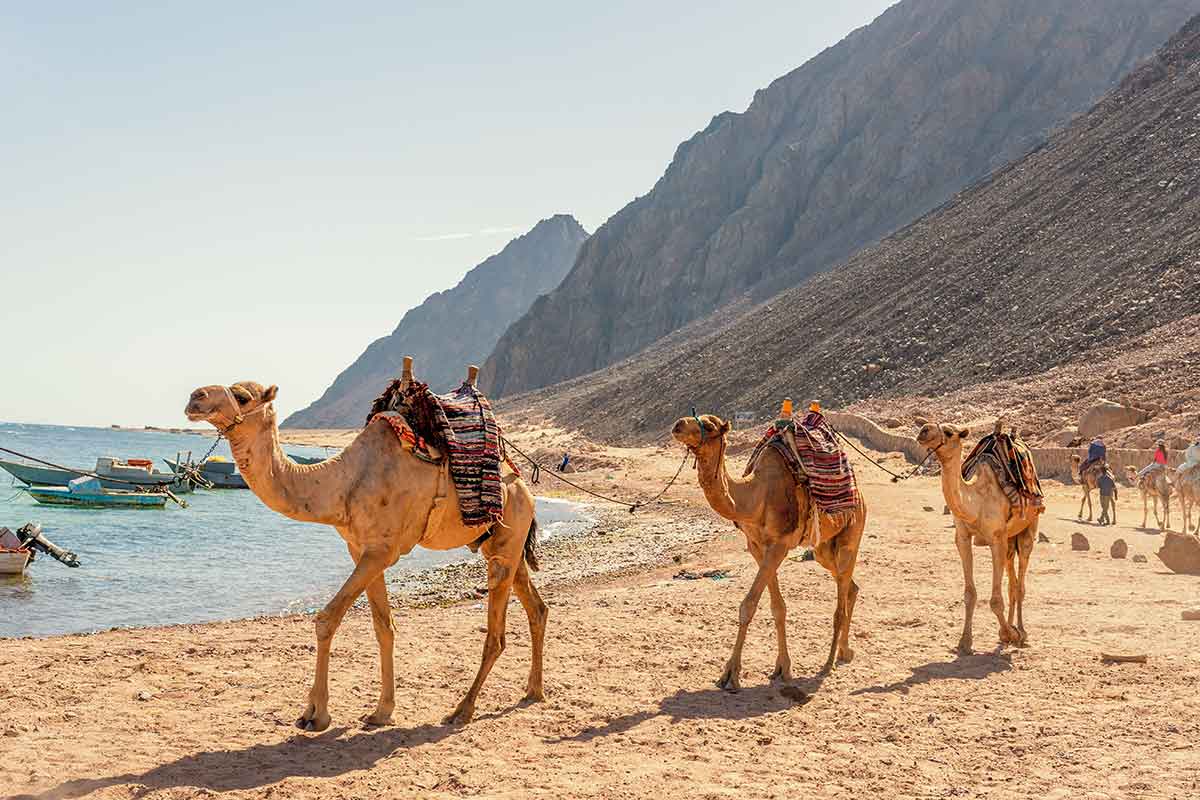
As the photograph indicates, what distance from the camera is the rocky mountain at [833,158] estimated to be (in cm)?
11269

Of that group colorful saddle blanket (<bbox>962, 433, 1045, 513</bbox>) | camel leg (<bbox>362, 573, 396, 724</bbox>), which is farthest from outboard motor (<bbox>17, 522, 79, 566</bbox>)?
colorful saddle blanket (<bbox>962, 433, 1045, 513</bbox>)

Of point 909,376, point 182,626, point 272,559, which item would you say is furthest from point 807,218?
point 182,626

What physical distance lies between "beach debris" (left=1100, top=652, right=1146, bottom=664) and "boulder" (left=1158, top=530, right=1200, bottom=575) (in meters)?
6.65

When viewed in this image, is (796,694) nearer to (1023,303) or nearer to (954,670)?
(954,670)

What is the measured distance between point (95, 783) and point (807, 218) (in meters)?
126

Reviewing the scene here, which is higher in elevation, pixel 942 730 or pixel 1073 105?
pixel 1073 105

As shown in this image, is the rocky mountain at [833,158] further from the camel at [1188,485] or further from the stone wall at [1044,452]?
the camel at [1188,485]

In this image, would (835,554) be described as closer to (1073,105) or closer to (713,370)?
(713,370)

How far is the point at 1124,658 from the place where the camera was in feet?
32.6

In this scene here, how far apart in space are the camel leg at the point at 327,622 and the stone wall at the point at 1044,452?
47.4 feet

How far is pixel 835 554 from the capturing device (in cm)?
1059

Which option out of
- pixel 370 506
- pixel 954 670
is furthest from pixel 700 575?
pixel 370 506

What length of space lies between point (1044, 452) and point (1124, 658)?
24026 mm

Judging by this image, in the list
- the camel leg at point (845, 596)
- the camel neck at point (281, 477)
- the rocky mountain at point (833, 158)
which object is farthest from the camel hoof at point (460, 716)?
the rocky mountain at point (833, 158)
